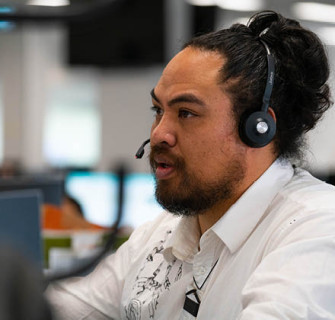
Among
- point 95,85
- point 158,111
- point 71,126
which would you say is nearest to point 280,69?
point 158,111

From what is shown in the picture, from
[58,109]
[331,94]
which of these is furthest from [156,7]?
[331,94]

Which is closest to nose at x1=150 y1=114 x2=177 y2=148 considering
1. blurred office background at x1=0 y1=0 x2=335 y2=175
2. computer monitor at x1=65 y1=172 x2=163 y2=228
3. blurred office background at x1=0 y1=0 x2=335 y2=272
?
computer monitor at x1=65 y1=172 x2=163 y2=228

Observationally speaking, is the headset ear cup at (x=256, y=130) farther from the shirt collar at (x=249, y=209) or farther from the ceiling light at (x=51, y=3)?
the ceiling light at (x=51, y=3)

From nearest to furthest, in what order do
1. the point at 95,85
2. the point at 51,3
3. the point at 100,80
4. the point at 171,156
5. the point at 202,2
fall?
1. the point at 51,3
2. the point at 171,156
3. the point at 202,2
4. the point at 100,80
5. the point at 95,85

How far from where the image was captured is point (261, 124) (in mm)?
1115

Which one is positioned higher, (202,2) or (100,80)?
(202,2)

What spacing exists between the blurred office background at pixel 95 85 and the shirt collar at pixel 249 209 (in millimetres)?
2492

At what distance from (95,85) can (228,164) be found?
6759 mm

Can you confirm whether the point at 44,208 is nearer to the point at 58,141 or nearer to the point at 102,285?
the point at 102,285

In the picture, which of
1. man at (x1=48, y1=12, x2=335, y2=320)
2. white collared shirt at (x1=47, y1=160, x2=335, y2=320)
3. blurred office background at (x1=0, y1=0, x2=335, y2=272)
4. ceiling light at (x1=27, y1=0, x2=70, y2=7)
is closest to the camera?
ceiling light at (x1=27, y1=0, x2=70, y2=7)

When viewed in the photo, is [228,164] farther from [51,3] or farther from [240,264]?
[51,3]

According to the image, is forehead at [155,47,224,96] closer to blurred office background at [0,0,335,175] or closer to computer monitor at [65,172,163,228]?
computer monitor at [65,172,163,228]

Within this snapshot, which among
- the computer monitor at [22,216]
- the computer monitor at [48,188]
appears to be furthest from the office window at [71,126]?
the computer monitor at [22,216]

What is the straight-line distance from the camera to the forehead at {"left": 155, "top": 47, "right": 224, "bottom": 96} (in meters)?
1.15
